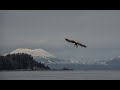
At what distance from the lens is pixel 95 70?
3.25 metres

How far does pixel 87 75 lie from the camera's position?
3.26 meters
